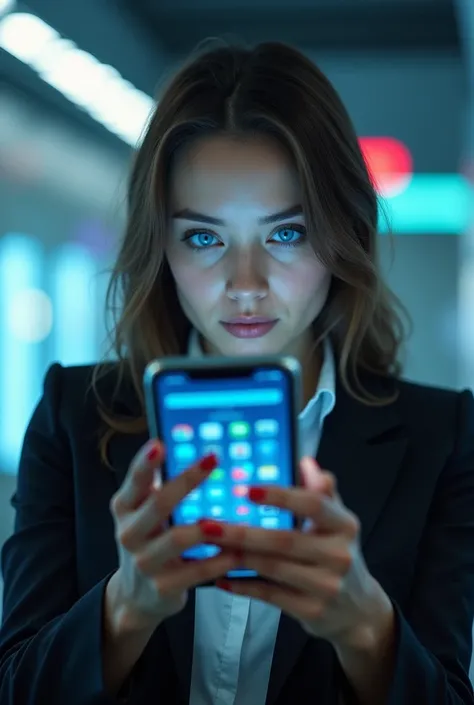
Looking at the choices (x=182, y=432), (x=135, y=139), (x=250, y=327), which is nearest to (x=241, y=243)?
(x=250, y=327)

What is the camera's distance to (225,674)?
126 centimetres

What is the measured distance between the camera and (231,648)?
4.18 ft

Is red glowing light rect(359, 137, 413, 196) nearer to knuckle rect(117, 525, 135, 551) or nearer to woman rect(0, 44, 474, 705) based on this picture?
woman rect(0, 44, 474, 705)

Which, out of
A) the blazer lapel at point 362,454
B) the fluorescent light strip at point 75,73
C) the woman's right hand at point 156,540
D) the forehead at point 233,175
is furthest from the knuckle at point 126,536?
the fluorescent light strip at point 75,73

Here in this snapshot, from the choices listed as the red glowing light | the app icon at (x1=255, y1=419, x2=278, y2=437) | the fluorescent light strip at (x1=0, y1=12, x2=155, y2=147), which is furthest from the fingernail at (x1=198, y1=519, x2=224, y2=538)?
the red glowing light

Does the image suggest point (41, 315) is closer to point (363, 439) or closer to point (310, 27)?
point (310, 27)

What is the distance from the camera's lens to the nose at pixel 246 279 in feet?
4.15

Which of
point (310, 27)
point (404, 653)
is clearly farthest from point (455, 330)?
point (404, 653)

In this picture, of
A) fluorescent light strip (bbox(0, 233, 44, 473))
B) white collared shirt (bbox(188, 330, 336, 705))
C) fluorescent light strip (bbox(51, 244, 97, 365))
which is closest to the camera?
white collared shirt (bbox(188, 330, 336, 705))

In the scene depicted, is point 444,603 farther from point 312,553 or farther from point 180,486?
point 180,486

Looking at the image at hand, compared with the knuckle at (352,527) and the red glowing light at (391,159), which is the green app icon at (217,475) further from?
the red glowing light at (391,159)

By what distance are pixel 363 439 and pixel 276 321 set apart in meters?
0.23

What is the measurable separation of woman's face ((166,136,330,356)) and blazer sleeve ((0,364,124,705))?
0.93 ft

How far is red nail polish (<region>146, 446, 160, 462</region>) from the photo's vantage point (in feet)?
2.94
